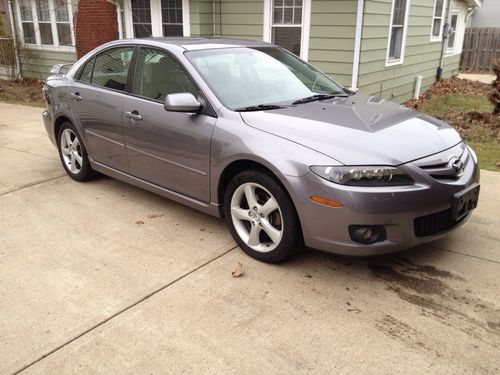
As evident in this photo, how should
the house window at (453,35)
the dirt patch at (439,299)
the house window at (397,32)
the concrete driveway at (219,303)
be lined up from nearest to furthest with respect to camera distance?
the concrete driveway at (219,303), the dirt patch at (439,299), the house window at (397,32), the house window at (453,35)

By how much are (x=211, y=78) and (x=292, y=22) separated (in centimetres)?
559

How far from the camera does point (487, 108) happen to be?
10.7 meters

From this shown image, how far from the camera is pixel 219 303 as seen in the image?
3.12 metres

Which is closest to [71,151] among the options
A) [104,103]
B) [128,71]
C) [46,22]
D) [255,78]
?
[104,103]

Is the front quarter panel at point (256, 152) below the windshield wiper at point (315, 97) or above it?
below

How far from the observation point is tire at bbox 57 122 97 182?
530cm

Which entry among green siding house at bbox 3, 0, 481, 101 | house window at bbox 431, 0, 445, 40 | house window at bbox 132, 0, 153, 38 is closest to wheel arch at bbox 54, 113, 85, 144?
green siding house at bbox 3, 0, 481, 101

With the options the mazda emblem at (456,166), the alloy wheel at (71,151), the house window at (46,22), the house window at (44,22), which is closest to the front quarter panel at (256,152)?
the mazda emblem at (456,166)

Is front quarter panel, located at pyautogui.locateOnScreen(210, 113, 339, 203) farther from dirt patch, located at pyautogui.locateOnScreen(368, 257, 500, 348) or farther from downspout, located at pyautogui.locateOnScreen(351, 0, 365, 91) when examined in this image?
downspout, located at pyautogui.locateOnScreen(351, 0, 365, 91)

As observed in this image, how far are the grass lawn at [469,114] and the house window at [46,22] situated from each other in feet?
29.8

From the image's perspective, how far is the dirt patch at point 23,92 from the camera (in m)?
11.4

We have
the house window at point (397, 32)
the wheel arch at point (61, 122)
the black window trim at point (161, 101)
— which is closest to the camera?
the black window trim at point (161, 101)

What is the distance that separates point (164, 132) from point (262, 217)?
1199 mm

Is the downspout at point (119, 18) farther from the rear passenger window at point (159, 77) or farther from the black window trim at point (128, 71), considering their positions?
the rear passenger window at point (159, 77)
